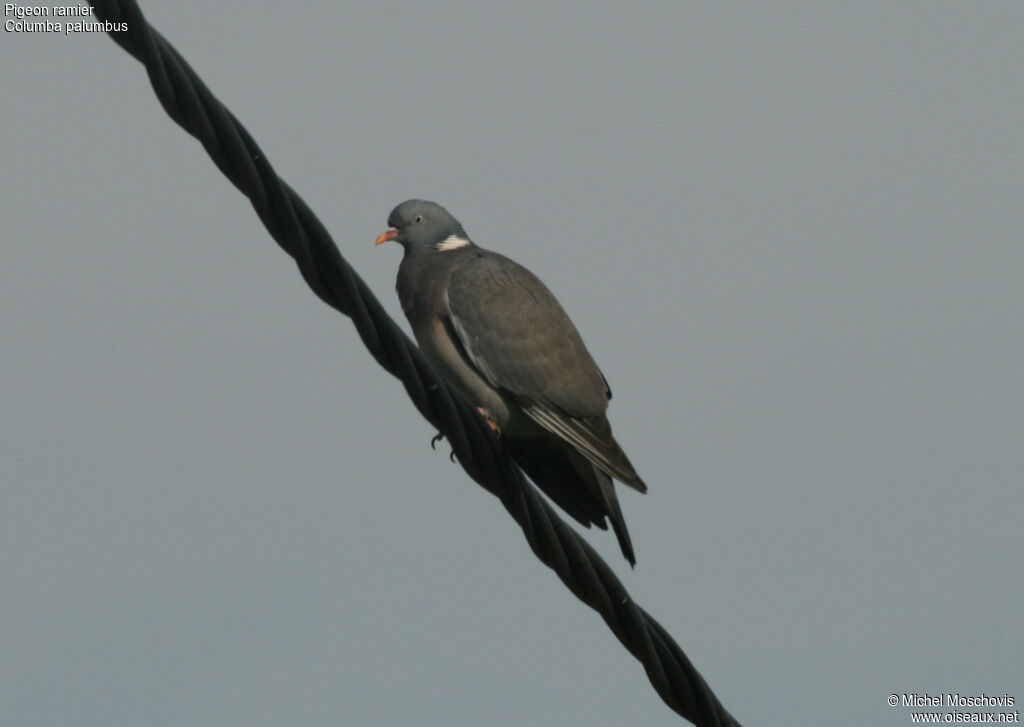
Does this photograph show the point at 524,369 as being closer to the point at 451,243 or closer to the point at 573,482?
the point at 573,482

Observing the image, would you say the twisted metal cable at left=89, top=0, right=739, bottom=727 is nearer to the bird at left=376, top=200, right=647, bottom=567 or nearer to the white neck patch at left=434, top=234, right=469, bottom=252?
the bird at left=376, top=200, right=647, bottom=567

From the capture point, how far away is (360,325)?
377cm

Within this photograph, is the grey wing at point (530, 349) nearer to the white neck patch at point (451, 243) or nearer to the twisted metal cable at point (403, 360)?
Answer: the white neck patch at point (451, 243)

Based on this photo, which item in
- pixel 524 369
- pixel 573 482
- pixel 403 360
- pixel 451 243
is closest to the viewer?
pixel 403 360

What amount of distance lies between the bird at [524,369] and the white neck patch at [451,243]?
0.29 meters

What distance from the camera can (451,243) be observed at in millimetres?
6973

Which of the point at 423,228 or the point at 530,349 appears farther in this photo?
the point at 423,228

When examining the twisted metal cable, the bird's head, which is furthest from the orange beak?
the twisted metal cable

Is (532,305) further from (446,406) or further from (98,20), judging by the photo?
(98,20)

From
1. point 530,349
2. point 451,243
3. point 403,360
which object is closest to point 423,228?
point 451,243

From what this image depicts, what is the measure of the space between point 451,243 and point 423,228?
0.50 feet

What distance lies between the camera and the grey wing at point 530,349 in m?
5.94

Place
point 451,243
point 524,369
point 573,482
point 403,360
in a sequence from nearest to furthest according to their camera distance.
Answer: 1. point 403,360
2. point 573,482
3. point 524,369
4. point 451,243

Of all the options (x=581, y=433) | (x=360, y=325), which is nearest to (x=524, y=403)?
(x=581, y=433)
